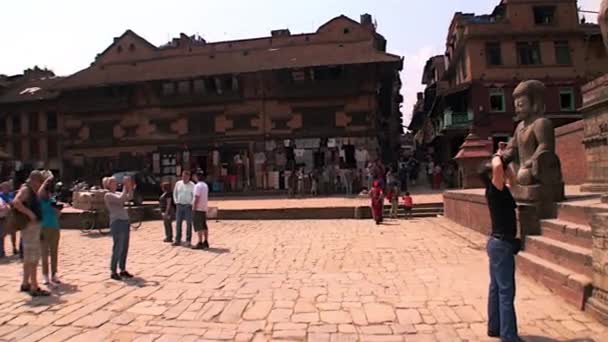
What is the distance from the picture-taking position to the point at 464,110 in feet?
112

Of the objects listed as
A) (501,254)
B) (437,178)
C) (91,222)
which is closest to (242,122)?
→ (437,178)

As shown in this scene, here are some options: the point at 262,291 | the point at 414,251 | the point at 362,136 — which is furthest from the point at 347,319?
the point at 362,136

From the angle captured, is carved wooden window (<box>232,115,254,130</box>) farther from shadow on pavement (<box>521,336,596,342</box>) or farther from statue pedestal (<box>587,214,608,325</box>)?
shadow on pavement (<box>521,336,596,342</box>)

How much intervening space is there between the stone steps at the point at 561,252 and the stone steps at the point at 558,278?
2.2 inches

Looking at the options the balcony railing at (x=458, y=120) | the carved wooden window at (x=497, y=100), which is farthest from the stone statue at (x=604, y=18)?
the carved wooden window at (x=497, y=100)

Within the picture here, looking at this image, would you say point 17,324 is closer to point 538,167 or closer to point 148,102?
point 538,167

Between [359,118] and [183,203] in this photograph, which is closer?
[183,203]

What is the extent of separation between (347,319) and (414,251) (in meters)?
4.51

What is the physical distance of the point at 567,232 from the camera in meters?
6.35

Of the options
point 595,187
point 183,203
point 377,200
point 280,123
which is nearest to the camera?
point 595,187

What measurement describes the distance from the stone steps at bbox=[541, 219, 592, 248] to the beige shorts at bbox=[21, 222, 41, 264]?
296 inches

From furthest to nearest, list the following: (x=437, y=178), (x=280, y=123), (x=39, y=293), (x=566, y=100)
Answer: (x=566, y=100)
(x=280, y=123)
(x=437, y=178)
(x=39, y=293)

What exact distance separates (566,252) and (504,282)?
2.09 meters

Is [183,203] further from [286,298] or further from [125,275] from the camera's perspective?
[286,298]
